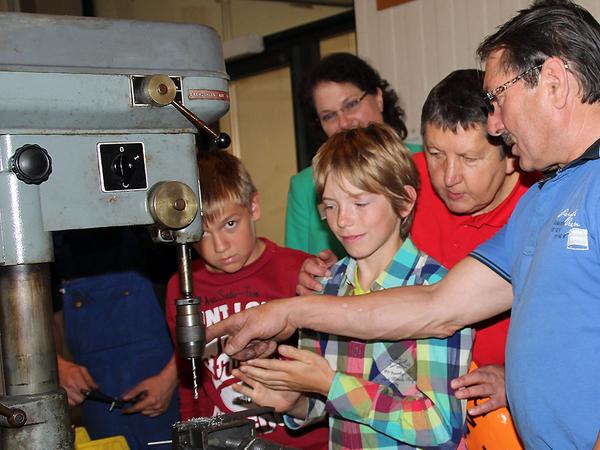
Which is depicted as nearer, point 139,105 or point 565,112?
point 139,105

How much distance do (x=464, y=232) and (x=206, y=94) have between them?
0.90 metres

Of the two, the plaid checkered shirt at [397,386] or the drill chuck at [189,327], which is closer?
the drill chuck at [189,327]

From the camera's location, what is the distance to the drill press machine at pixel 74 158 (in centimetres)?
111

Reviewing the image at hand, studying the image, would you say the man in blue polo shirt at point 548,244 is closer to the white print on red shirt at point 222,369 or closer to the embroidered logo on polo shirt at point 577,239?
the embroidered logo on polo shirt at point 577,239

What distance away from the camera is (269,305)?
1.71 meters

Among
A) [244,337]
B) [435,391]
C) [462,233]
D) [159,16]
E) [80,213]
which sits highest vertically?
[159,16]

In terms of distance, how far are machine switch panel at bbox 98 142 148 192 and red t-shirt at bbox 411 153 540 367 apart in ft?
3.03

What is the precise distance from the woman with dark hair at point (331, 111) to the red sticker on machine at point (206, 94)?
1203 mm

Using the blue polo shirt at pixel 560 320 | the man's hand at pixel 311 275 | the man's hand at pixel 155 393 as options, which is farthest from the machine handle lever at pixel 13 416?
the man's hand at pixel 155 393

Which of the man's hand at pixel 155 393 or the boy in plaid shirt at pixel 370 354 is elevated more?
the boy in plaid shirt at pixel 370 354

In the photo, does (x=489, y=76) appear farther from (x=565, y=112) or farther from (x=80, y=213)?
(x=80, y=213)

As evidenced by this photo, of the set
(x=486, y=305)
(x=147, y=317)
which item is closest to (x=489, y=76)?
(x=486, y=305)

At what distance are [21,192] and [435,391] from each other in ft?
2.82

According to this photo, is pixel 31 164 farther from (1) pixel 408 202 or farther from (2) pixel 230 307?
(2) pixel 230 307
